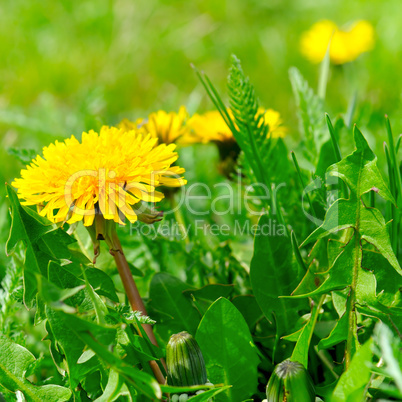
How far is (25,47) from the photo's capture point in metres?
2.43

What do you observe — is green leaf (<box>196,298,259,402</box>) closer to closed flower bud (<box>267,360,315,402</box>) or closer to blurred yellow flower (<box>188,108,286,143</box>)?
closed flower bud (<box>267,360,315,402</box>)

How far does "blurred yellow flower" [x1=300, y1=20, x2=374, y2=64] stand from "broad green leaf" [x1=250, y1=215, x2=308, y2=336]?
53.5 inches

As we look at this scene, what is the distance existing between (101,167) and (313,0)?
2293 mm

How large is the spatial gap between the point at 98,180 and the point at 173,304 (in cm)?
23

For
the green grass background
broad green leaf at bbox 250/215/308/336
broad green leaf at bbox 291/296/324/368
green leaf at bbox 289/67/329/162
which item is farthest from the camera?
the green grass background

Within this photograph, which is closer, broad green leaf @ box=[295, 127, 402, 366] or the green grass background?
broad green leaf @ box=[295, 127, 402, 366]

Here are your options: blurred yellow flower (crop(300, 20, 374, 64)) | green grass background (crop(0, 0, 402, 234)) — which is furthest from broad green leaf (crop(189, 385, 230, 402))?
blurred yellow flower (crop(300, 20, 374, 64))

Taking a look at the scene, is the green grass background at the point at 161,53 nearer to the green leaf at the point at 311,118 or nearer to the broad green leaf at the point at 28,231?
the green leaf at the point at 311,118

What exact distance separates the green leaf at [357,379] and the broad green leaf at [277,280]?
0.21 m

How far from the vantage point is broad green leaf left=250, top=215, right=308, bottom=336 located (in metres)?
0.78

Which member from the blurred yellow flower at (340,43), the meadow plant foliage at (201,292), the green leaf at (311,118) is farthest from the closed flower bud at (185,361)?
the blurred yellow flower at (340,43)

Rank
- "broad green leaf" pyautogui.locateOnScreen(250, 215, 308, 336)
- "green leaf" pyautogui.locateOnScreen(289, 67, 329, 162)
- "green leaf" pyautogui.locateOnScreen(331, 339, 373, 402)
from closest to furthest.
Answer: "green leaf" pyautogui.locateOnScreen(331, 339, 373, 402) → "broad green leaf" pyautogui.locateOnScreen(250, 215, 308, 336) → "green leaf" pyautogui.locateOnScreen(289, 67, 329, 162)

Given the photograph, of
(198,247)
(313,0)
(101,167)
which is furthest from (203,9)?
(101,167)

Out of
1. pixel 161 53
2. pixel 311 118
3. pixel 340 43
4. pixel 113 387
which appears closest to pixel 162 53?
pixel 161 53
